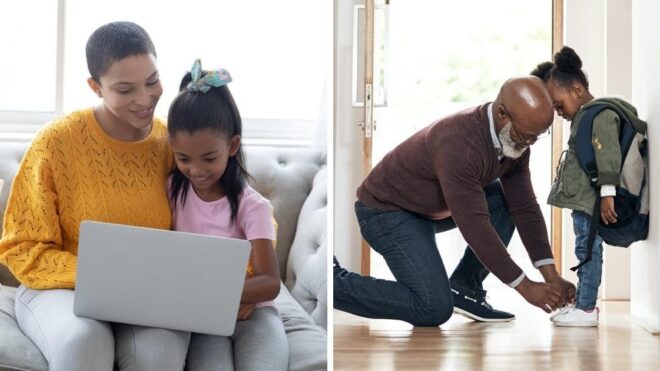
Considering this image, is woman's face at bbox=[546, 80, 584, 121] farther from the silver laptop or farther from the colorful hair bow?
the silver laptop

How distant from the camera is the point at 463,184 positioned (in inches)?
97.9

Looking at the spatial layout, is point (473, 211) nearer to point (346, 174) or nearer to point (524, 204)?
point (524, 204)

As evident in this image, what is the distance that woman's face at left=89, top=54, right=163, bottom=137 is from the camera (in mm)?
1598

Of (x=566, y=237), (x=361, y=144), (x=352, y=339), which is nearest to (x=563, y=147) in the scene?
(x=566, y=237)

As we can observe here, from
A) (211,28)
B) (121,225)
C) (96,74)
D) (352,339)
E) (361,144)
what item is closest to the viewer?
(121,225)

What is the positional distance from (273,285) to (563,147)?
2499mm

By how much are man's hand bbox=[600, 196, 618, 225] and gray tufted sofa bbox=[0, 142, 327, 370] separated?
4.17 feet

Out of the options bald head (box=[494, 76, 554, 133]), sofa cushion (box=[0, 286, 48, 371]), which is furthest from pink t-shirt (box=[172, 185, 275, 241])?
bald head (box=[494, 76, 554, 133])

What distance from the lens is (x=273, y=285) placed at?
5.46 ft

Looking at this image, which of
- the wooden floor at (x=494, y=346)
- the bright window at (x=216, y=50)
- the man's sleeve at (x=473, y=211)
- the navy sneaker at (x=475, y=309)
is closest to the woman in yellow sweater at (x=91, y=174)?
the bright window at (x=216, y=50)

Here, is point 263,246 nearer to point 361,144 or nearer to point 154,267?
point 154,267

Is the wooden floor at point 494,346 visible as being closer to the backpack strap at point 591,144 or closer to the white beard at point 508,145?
the backpack strap at point 591,144

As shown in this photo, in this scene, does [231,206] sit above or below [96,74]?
below

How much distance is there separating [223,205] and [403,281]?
111cm
